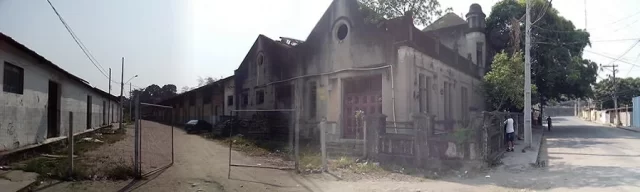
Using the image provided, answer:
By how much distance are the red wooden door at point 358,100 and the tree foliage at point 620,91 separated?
Answer: 5371 centimetres

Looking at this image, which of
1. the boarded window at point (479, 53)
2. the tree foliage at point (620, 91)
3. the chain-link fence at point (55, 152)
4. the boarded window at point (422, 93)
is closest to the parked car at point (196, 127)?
the chain-link fence at point (55, 152)

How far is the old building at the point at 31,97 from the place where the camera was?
10.4 meters

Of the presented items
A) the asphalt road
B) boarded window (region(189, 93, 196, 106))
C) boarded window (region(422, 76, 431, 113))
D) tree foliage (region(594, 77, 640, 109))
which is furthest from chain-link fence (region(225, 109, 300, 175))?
tree foliage (region(594, 77, 640, 109))

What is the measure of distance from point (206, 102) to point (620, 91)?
56749 mm

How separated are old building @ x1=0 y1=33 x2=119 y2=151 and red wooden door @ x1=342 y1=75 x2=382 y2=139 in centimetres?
1031

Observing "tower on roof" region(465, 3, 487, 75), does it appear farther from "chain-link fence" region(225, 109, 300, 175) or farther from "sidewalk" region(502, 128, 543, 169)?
"chain-link fence" region(225, 109, 300, 175)

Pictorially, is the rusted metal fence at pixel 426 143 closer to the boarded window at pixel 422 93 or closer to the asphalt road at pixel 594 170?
the asphalt road at pixel 594 170

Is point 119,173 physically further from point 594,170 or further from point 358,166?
point 594,170

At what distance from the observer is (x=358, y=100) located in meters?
16.8

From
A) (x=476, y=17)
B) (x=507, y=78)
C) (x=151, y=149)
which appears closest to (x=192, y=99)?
(x=151, y=149)

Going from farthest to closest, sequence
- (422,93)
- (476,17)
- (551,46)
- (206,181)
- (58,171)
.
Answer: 1. (551,46)
2. (476,17)
3. (422,93)
4. (206,181)
5. (58,171)

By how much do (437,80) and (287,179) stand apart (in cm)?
1026

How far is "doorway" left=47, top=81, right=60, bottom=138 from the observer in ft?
49.0

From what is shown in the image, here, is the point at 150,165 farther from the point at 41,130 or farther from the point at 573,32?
the point at 573,32
